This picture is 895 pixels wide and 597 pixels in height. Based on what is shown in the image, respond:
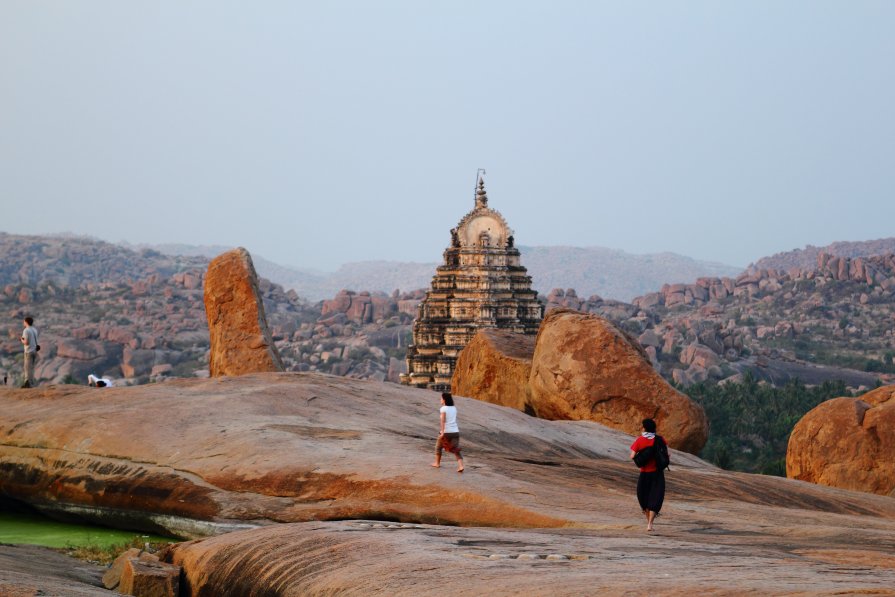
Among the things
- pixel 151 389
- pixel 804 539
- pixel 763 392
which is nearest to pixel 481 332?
pixel 151 389

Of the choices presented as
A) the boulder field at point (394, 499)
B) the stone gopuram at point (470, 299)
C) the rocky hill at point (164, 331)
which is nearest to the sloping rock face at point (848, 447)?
the boulder field at point (394, 499)

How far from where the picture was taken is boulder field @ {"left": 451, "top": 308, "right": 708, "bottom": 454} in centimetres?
2362

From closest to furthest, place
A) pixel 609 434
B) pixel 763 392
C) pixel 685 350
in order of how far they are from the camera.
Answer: pixel 609 434
pixel 763 392
pixel 685 350

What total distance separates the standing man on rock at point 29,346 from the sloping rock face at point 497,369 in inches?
346

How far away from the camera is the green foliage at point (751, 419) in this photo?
53156 millimetres

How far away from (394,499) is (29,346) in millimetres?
8796

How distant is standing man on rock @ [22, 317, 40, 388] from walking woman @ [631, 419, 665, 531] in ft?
35.2

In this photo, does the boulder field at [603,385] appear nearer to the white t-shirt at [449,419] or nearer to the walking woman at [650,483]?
the white t-shirt at [449,419]

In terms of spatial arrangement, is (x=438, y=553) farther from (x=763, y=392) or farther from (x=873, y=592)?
(x=763, y=392)

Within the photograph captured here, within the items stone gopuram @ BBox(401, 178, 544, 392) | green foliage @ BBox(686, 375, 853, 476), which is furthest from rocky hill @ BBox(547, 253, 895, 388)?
stone gopuram @ BBox(401, 178, 544, 392)

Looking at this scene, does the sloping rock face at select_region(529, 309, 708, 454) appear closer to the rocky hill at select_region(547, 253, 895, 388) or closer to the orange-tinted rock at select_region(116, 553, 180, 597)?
the orange-tinted rock at select_region(116, 553, 180, 597)

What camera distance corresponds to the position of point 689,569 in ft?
32.2

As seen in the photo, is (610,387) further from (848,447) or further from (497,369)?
(497,369)

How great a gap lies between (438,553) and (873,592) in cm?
352
